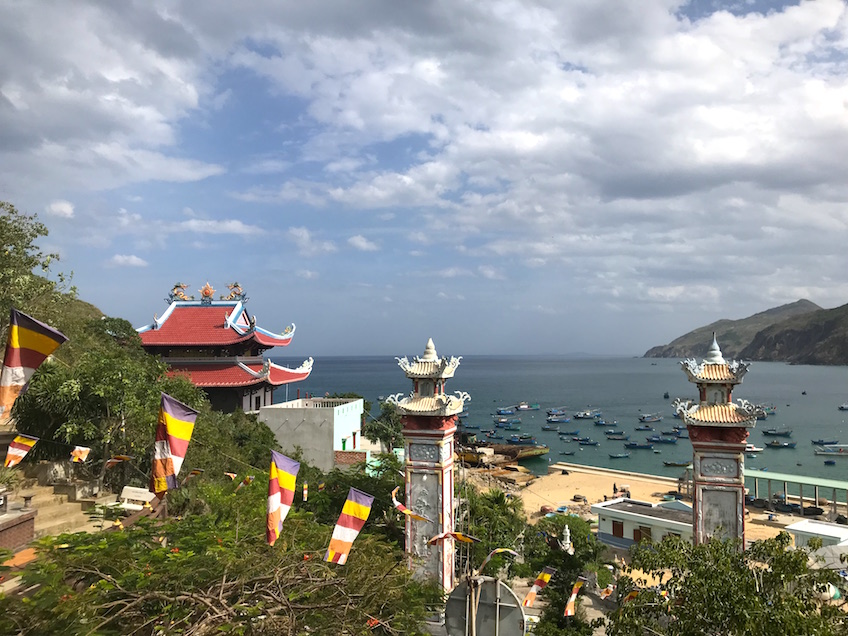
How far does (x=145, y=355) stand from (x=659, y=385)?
18254 cm

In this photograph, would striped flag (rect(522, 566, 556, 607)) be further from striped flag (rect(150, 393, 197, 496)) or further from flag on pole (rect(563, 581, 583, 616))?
striped flag (rect(150, 393, 197, 496))

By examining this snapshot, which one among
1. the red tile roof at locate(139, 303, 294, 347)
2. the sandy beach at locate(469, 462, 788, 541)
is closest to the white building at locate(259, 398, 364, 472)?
the red tile roof at locate(139, 303, 294, 347)

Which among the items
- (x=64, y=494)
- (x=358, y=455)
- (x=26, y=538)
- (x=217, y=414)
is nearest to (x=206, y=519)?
(x=26, y=538)

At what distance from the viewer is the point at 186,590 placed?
8055 millimetres

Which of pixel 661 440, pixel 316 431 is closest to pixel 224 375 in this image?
pixel 316 431

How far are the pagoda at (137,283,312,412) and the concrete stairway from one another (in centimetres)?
1730

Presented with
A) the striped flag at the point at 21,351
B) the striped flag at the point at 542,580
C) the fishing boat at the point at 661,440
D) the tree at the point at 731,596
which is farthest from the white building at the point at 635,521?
the fishing boat at the point at 661,440

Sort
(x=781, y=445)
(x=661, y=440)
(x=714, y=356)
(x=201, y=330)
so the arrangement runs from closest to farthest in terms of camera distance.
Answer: (x=714, y=356), (x=201, y=330), (x=781, y=445), (x=661, y=440)

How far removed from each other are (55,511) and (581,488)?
4443cm

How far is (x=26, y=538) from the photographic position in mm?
14055

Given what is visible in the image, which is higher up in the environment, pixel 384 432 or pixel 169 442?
pixel 169 442

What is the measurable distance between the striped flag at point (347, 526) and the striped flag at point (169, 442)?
2.82 metres

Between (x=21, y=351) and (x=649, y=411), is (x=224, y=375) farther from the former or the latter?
(x=649, y=411)

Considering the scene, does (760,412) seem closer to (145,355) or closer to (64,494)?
(64,494)
